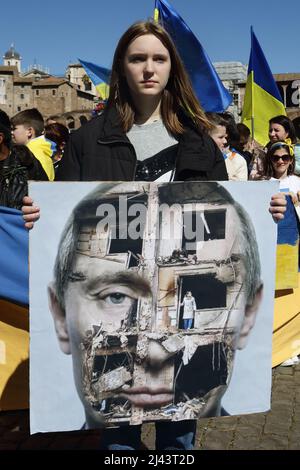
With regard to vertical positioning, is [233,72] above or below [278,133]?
above

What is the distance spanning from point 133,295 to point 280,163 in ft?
12.5

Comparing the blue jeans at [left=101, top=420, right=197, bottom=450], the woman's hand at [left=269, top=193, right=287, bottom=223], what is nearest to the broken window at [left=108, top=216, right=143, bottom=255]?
the woman's hand at [left=269, top=193, right=287, bottom=223]

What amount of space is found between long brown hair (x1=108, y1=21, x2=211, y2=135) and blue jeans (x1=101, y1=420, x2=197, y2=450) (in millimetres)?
1203

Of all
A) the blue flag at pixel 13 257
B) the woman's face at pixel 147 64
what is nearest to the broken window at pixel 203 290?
the woman's face at pixel 147 64

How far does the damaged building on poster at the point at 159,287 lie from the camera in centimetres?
258

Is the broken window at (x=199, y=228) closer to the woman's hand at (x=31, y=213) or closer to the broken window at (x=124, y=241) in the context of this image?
the broken window at (x=124, y=241)

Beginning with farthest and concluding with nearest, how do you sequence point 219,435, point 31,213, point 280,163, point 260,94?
point 260,94
point 280,163
point 219,435
point 31,213

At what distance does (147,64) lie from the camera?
2.66 meters

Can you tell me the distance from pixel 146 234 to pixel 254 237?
45cm

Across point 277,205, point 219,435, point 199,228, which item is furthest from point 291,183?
point 199,228

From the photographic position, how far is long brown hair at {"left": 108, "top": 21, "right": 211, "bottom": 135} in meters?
2.76

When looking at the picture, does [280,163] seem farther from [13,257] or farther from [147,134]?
[147,134]
